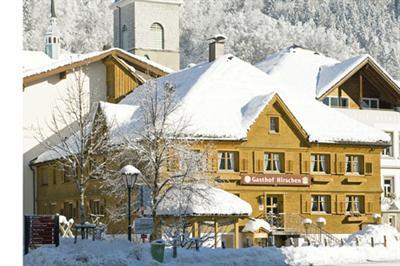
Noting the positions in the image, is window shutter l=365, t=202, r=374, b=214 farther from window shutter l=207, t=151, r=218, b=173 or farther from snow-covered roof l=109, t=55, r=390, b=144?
window shutter l=207, t=151, r=218, b=173

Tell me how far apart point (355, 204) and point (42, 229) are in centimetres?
2498

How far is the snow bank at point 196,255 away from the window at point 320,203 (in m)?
12.2

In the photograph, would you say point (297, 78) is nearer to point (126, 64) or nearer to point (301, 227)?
point (126, 64)

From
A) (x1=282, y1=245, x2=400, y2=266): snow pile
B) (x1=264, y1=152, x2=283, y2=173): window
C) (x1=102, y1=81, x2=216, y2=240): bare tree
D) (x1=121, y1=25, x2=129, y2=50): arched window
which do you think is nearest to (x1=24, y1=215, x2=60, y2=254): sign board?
(x1=282, y1=245, x2=400, y2=266): snow pile

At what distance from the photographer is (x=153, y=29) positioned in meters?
92.5

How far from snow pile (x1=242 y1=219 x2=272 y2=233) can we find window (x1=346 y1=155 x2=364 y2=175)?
23.7 ft

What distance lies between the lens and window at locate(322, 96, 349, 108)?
5175 centimetres

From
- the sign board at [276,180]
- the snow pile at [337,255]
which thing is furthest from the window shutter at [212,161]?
the snow pile at [337,255]

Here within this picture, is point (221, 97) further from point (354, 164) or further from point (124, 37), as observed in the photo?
point (124, 37)

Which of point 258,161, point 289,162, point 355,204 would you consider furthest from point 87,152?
point 355,204

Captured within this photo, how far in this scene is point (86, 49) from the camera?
462 feet

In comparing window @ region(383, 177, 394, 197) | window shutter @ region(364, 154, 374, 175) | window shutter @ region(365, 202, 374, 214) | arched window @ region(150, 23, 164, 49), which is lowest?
window shutter @ region(365, 202, 374, 214)

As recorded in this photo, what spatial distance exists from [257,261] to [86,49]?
119m

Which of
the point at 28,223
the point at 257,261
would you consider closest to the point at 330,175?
the point at 257,261
